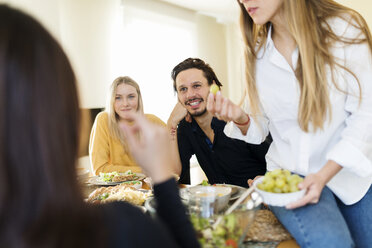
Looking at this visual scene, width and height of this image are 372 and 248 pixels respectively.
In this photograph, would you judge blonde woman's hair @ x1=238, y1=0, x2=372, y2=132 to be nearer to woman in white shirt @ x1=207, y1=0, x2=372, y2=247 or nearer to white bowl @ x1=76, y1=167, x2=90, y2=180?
woman in white shirt @ x1=207, y1=0, x2=372, y2=247

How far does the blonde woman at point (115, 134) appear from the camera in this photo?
243 cm

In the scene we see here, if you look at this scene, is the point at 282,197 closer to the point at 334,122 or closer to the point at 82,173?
the point at 334,122

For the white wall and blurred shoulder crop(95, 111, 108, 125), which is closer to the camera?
blurred shoulder crop(95, 111, 108, 125)

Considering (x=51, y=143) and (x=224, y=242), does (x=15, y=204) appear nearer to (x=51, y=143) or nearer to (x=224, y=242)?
(x=51, y=143)

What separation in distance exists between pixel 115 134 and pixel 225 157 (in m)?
1.01

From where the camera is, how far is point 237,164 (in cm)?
217

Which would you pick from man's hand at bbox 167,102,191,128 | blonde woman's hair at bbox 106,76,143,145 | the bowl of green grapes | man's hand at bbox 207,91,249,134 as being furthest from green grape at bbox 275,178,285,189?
blonde woman's hair at bbox 106,76,143,145

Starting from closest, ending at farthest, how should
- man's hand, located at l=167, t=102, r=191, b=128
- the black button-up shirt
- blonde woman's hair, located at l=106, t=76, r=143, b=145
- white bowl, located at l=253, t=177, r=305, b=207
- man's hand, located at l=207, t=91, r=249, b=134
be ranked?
white bowl, located at l=253, t=177, r=305, b=207
man's hand, located at l=207, t=91, r=249, b=134
the black button-up shirt
man's hand, located at l=167, t=102, r=191, b=128
blonde woman's hair, located at l=106, t=76, r=143, b=145

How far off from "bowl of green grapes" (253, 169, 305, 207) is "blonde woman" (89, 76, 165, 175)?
55.5 inches

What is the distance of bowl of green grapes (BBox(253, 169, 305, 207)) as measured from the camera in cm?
98

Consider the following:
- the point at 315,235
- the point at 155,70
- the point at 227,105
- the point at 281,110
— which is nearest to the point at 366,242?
the point at 315,235

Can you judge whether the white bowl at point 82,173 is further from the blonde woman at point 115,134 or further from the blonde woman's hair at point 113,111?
the blonde woman's hair at point 113,111

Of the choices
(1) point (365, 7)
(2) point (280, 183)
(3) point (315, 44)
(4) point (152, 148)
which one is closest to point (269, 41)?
(3) point (315, 44)

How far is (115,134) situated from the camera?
2691 millimetres
